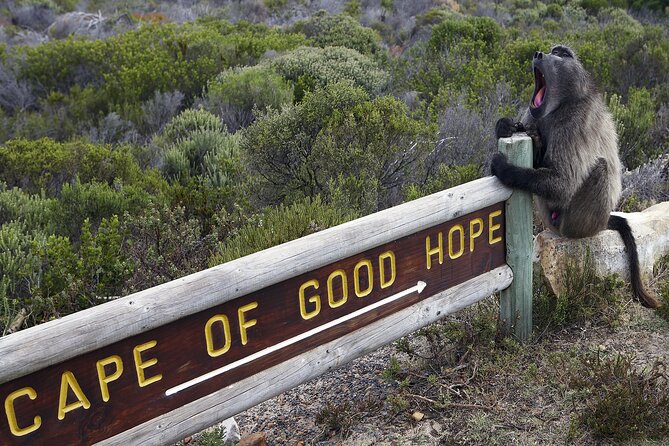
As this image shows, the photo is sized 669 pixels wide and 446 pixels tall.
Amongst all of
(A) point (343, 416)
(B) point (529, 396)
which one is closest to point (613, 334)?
(B) point (529, 396)

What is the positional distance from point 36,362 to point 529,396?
6.94ft

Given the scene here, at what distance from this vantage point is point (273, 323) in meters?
2.54

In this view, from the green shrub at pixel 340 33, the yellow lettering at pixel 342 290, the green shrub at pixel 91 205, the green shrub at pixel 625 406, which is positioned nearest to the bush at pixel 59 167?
the green shrub at pixel 91 205

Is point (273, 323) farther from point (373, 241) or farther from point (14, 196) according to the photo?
point (14, 196)

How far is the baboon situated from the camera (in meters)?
3.56

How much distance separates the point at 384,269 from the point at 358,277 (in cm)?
15

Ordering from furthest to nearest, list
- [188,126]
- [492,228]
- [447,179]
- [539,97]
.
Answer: [188,126] → [447,179] → [539,97] → [492,228]

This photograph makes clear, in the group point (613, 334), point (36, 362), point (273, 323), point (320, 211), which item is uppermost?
point (36, 362)

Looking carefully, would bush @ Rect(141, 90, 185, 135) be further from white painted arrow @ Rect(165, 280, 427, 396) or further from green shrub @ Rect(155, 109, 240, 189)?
white painted arrow @ Rect(165, 280, 427, 396)

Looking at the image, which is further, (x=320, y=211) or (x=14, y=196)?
(x=14, y=196)

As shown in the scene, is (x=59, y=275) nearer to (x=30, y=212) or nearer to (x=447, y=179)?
(x=30, y=212)

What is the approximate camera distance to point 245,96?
934 centimetres

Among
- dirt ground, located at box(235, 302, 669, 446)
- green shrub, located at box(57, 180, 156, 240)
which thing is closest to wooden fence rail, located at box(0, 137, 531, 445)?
dirt ground, located at box(235, 302, 669, 446)

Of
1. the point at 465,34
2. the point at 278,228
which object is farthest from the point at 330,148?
the point at 465,34
